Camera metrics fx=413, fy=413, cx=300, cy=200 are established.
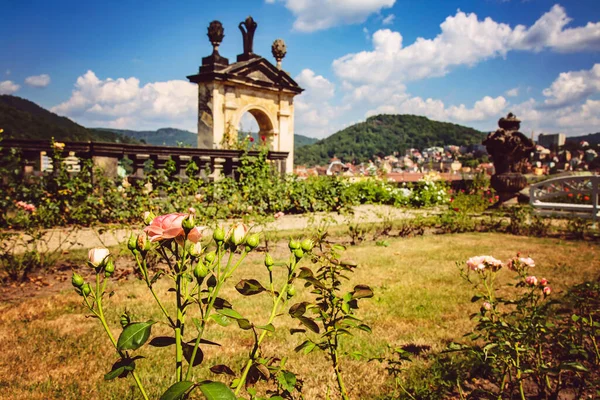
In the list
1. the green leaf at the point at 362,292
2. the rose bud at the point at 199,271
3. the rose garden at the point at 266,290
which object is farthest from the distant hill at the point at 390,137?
the rose bud at the point at 199,271

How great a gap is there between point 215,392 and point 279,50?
12943 mm

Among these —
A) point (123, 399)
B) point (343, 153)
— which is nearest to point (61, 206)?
point (123, 399)

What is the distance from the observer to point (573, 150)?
6819 centimetres

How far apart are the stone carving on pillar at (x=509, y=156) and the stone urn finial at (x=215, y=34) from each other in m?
7.58

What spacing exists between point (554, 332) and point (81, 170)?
6.33 meters

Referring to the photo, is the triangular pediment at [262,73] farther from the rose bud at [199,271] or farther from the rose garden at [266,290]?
the rose bud at [199,271]

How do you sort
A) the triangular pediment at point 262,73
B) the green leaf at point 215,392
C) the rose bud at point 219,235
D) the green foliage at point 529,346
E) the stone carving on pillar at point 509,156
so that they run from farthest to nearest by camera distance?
the triangular pediment at point 262,73
the stone carving on pillar at point 509,156
the green foliage at point 529,346
the rose bud at point 219,235
the green leaf at point 215,392

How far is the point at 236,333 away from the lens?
9.86ft

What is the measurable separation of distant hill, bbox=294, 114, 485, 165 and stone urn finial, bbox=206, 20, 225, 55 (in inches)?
2683

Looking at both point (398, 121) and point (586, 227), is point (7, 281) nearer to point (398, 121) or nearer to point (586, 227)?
point (586, 227)

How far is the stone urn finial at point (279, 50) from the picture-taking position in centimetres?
1274

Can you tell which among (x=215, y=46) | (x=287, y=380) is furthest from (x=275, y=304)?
(x=215, y=46)

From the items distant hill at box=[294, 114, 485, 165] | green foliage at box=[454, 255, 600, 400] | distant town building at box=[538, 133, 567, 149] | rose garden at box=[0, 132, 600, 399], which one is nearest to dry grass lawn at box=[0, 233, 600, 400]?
rose garden at box=[0, 132, 600, 399]

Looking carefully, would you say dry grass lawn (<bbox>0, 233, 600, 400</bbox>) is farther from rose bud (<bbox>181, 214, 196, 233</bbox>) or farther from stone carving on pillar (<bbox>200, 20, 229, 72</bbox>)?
stone carving on pillar (<bbox>200, 20, 229, 72</bbox>)
